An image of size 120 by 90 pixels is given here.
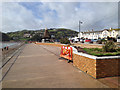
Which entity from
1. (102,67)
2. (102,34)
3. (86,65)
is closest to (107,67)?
(102,67)

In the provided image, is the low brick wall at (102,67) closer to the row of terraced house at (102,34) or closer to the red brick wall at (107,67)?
the red brick wall at (107,67)

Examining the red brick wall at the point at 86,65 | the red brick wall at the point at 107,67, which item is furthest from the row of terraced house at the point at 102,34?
the red brick wall at the point at 107,67

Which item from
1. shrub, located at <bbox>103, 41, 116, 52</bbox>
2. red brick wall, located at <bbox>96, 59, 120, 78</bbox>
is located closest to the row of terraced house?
shrub, located at <bbox>103, 41, 116, 52</bbox>

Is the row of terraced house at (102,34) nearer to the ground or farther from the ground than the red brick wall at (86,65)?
farther from the ground

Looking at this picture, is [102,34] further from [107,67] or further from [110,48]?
[107,67]

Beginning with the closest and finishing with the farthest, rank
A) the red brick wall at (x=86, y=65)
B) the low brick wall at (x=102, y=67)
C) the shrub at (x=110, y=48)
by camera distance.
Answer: the low brick wall at (x=102, y=67), the red brick wall at (x=86, y=65), the shrub at (x=110, y=48)

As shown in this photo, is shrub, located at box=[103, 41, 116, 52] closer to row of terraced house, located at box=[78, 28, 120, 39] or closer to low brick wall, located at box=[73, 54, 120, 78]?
low brick wall, located at box=[73, 54, 120, 78]

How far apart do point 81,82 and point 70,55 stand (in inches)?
134

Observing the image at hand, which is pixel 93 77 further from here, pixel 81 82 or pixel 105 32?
pixel 105 32

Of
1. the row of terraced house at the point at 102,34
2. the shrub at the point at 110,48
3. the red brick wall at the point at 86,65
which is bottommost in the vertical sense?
the red brick wall at the point at 86,65

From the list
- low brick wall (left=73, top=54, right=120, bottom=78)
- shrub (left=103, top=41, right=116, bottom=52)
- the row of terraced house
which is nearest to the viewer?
low brick wall (left=73, top=54, right=120, bottom=78)

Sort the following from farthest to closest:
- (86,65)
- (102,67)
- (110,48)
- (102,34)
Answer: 1. (102,34)
2. (110,48)
3. (86,65)
4. (102,67)

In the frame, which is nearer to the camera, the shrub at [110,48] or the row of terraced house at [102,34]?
the shrub at [110,48]

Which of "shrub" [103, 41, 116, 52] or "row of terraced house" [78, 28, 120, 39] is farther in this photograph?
"row of terraced house" [78, 28, 120, 39]
